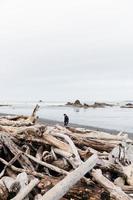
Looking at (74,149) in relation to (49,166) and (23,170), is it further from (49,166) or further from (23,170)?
(23,170)

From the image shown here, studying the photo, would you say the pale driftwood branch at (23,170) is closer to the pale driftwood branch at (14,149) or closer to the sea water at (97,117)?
the pale driftwood branch at (14,149)

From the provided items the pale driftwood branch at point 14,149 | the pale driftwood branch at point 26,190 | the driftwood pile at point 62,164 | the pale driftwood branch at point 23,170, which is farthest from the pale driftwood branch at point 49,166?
the pale driftwood branch at point 26,190

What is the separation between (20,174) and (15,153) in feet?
4.30

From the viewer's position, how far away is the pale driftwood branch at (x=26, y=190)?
7.09m

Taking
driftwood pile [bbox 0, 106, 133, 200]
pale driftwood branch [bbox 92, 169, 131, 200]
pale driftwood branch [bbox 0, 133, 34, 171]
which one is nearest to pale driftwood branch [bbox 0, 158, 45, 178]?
driftwood pile [bbox 0, 106, 133, 200]

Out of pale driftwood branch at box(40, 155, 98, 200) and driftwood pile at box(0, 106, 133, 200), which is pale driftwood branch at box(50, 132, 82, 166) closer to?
driftwood pile at box(0, 106, 133, 200)

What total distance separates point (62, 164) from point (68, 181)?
1.90 metres

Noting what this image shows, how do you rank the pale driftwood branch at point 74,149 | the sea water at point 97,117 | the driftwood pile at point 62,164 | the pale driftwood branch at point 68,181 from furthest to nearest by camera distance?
1. the sea water at point 97,117
2. the pale driftwood branch at point 74,149
3. the driftwood pile at point 62,164
4. the pale driftwood branch at point 68,181

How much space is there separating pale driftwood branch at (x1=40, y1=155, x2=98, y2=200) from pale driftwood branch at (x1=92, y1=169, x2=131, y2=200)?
0.16 meters

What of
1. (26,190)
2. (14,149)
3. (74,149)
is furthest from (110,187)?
(14,149)

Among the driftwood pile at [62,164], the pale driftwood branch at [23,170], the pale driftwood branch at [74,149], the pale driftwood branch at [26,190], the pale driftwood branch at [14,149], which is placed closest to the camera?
the pale driftwood branch at [26,190]

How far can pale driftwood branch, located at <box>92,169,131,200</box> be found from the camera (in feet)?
24.1

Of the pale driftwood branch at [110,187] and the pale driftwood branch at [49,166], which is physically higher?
the pale driftwood branch at [49,166]

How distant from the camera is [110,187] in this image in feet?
25.0
